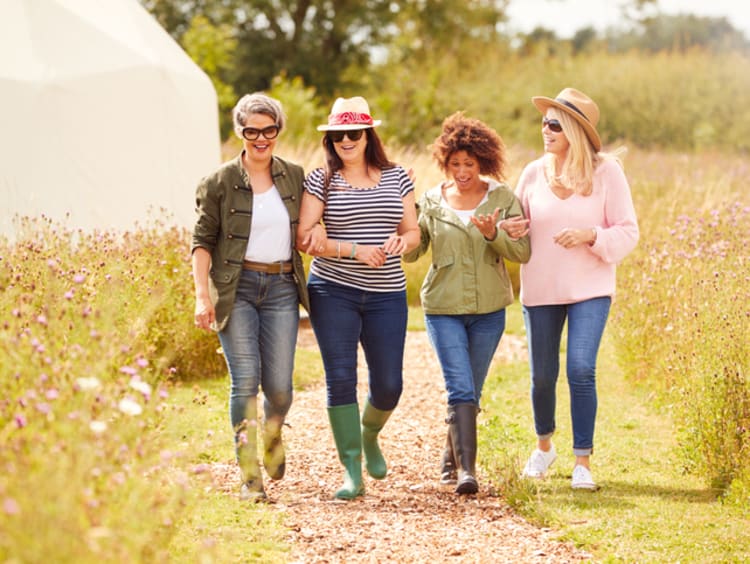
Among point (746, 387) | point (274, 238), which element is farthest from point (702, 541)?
point (274, 238)

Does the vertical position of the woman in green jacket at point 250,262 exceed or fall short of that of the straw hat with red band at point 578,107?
it falls short

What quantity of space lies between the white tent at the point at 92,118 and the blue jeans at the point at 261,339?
14.5 feet

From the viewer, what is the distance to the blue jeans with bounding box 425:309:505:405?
203 inches

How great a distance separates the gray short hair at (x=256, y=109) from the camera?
15.7 feet

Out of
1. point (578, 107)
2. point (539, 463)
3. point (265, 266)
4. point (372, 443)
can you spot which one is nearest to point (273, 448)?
point (372, 443)

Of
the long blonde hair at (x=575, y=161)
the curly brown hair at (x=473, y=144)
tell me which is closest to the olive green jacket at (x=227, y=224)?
the curly brown hair at (x=473, y=144)

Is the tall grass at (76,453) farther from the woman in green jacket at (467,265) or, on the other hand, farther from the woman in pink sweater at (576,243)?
the woman in pink sweater at (576,243)

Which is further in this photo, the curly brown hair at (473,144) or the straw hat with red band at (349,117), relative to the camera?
the curly brown hair at (473,144)

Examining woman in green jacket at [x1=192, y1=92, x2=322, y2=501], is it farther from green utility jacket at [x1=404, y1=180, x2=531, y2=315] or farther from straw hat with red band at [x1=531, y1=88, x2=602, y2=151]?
straw hat with red band at [x1=531, y1=88, x2=602, y2=151]

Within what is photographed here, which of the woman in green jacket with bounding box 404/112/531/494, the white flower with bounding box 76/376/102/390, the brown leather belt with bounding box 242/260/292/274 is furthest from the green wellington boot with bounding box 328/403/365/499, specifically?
the white flower with bounding box 76/376/102/390

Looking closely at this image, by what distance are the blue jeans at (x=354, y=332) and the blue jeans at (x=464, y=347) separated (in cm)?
25

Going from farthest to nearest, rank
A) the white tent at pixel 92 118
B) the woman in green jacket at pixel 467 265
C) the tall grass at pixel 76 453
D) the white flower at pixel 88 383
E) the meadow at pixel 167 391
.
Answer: the white tent at pixel 92 118 → the woman in green jacket at pixel 467 265 → the white flower at pixel 88 383 → the meadow at pixel 167 391 → the tall grass at pixel 76 453

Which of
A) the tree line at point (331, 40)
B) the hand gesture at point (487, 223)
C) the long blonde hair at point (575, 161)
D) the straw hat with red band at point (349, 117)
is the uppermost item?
the tree line at point (331, 40)

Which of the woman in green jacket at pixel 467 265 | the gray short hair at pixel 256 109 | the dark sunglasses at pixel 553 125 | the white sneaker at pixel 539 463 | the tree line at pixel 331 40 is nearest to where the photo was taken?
the gray short hair at pixel 256 109
